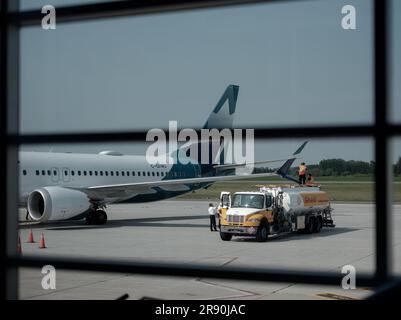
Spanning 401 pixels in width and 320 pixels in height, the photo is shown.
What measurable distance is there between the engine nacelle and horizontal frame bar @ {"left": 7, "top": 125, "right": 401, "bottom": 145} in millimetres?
18044

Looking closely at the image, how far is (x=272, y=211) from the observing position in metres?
17.8

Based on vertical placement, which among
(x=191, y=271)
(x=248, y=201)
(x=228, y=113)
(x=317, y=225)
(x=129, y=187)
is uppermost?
(x=228, y=113)

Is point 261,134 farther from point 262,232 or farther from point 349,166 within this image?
point 262,232

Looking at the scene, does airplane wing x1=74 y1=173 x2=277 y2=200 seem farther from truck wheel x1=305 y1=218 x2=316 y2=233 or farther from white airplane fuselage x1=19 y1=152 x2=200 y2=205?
truck wheel x1=305 y1=218 x2=316 y2=233

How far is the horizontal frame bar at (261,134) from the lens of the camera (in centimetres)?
198

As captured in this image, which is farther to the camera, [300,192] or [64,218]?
[64,218]

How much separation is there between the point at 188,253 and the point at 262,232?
320 centimetres

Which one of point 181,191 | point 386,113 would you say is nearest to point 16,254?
point 386,113

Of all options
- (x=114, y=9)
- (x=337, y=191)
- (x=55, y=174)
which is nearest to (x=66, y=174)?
(x=55, y=174)

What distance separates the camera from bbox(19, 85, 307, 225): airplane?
20.7 m

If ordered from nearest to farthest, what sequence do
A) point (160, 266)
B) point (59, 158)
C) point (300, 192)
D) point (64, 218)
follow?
point (160, 266) < point (300, 192) < point (64, 218) < point (59, 158)

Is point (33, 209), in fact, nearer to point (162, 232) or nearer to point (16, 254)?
point (162, 232)

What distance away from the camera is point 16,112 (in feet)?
8.95

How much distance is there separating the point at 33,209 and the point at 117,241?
15.5 ft
